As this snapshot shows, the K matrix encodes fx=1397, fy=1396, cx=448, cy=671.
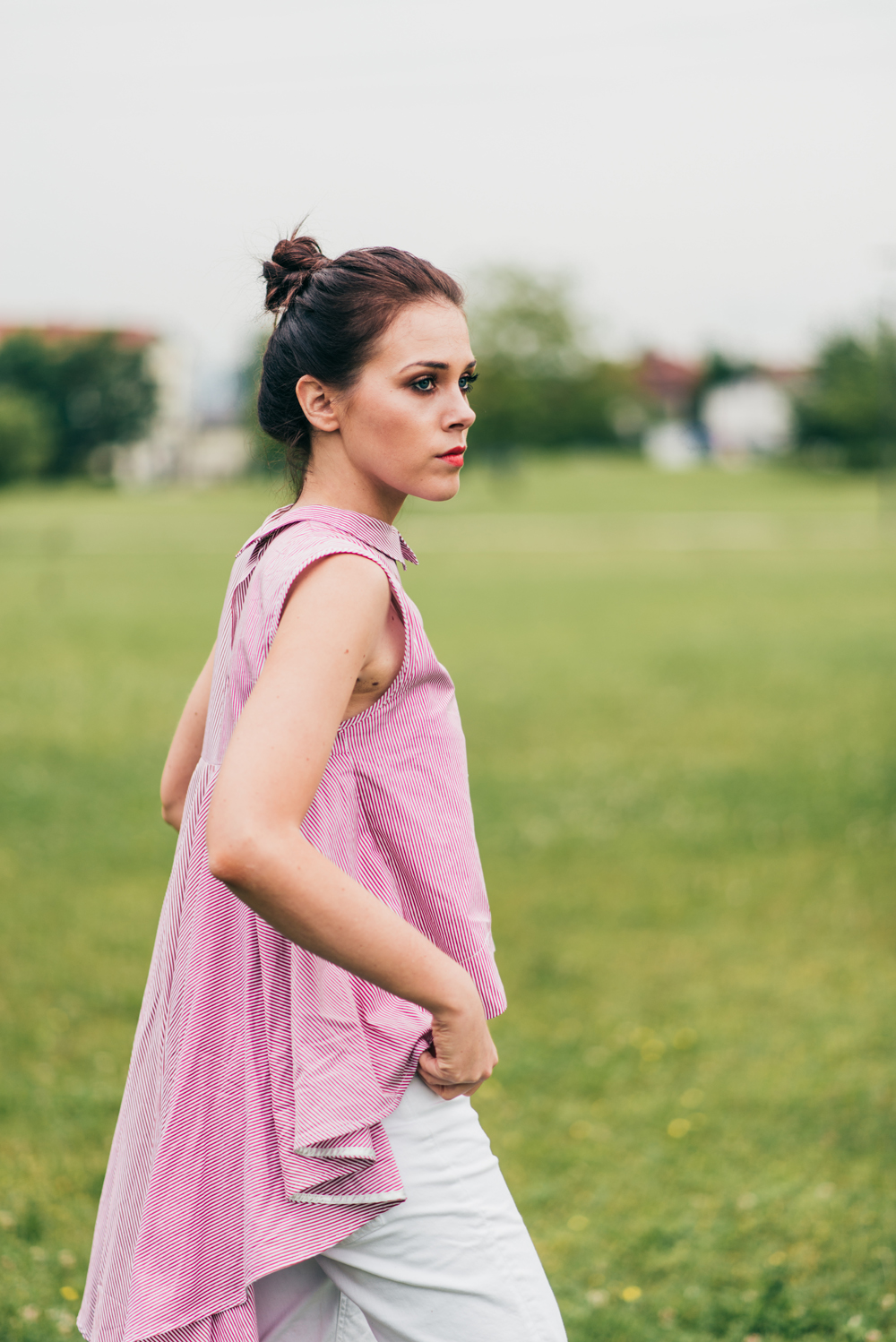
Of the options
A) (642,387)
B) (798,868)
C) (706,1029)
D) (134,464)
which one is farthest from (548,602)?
(642,387)

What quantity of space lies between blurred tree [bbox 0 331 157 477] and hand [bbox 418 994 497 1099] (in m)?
13.2

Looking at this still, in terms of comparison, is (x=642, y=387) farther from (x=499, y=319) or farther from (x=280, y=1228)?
(x=280, y=1228)

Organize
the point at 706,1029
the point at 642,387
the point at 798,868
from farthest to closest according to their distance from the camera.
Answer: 1. the point at 642,387
2. the point at 798,868
3. the point at 706,1029

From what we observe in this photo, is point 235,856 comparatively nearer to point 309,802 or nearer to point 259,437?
point 309,802


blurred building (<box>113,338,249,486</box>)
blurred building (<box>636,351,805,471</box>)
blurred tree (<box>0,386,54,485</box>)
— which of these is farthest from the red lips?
blurred building (<box>636,351,805,471</box>)

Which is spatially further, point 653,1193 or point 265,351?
point 653,1193

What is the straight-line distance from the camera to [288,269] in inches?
74.9

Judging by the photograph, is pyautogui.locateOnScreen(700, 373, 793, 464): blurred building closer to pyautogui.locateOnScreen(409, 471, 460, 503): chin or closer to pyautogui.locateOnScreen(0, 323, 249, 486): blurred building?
pyautogui.locateOnScreen(0, 323, 249, 486): blurred building

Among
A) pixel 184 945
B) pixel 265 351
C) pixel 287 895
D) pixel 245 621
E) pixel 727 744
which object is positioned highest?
pixel 265 351

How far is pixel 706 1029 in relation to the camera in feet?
19.3

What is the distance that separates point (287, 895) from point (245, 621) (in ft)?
1.21

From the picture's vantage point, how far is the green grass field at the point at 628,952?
3.95 m

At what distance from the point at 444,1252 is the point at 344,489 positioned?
3.14ft

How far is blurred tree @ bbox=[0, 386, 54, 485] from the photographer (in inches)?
612
